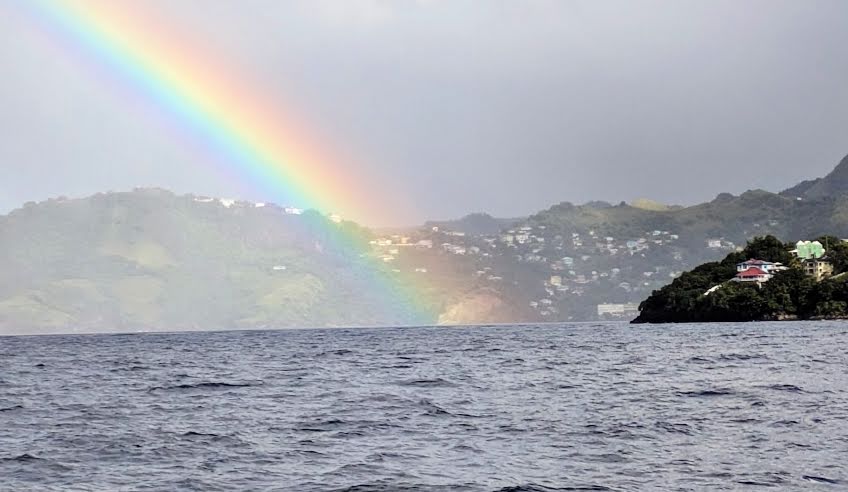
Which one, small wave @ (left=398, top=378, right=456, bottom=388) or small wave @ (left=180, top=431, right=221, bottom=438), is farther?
small wave @ (left=398, top=378, right=456, bottom=388)

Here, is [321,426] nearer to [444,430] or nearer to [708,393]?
[444,430]

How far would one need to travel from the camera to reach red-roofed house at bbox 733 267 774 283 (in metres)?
192

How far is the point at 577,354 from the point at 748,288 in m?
112

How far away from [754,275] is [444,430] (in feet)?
568

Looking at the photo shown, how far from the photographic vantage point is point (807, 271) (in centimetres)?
19900

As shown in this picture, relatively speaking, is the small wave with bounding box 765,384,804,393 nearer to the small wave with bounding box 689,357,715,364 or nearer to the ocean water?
the ocean water

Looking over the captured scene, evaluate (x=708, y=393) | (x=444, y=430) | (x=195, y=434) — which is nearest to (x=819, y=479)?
(x=444, y=430)

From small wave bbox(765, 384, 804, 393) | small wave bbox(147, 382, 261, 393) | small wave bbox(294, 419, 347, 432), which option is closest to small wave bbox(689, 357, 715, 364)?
small wave bbox(765, 384, 804, 393)

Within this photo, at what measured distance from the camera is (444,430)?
32.5 meters

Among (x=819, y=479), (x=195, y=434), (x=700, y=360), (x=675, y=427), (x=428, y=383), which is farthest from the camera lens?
(x=700, y=360)

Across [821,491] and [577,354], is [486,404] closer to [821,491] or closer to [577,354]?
[821,491]

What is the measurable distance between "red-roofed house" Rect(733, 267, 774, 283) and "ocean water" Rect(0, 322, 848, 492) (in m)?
138

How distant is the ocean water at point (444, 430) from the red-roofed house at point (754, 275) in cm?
13826

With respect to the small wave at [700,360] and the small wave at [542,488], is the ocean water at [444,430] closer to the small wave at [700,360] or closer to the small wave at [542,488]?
the small wave at [542,488]
